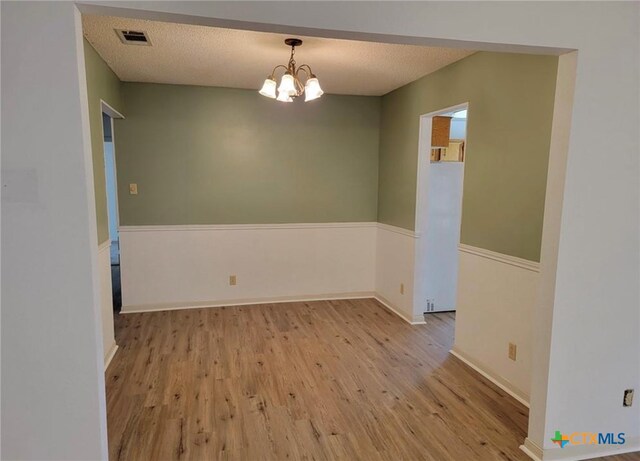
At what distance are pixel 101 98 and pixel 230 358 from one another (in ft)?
7.71

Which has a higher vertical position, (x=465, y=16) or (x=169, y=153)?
(x=465, y=16)

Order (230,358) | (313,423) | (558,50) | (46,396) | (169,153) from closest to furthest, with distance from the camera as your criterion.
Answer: (46,396) < (558,50) < (313,423) < (230,358) < (169,153)

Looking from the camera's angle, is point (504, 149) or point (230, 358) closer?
point (504, 149)

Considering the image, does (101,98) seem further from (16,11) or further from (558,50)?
(558,50)

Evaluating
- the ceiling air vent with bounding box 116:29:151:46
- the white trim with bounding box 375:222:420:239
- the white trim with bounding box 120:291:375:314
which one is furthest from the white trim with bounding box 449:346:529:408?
the ceiling air vent with bounding box 116:29:151:46

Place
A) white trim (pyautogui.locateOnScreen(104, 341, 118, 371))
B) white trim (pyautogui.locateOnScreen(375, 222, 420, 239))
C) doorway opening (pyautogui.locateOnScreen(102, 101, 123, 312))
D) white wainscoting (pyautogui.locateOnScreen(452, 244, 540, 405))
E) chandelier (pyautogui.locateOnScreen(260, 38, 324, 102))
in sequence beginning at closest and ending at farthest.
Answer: white wainscoting (pyautogui.locateOnScreen(452, 244, 540, 405)) < chandelier (pyautogui.locateOnScreen(260, 38, 324, 102)) < white trim (pyautogui.locateOnScreen(104, 341, 118, 371)) < doorway opening (pyautogui.locateOnScreen(102, 101, 123, 312)) < white trim (pyautogui.locateOnScreen(375, 222, 420, 239))

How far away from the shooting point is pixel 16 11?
1.31 metres

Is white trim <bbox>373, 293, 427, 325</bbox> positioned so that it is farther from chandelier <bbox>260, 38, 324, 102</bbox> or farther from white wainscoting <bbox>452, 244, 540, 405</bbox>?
chandelier <bbox>260, 38, 324, 102</bbox>

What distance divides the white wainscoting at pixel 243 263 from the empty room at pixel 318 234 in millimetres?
26

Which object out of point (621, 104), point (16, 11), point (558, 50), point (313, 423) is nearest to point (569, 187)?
point (621, 104)

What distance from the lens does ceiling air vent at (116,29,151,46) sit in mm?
2663

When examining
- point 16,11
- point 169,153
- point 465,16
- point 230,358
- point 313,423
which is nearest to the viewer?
point 16,11

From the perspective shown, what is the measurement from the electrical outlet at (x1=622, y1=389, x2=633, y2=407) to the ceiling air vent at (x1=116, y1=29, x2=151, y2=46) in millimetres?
3567

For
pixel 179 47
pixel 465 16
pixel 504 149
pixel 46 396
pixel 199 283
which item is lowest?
pixel 199 283
